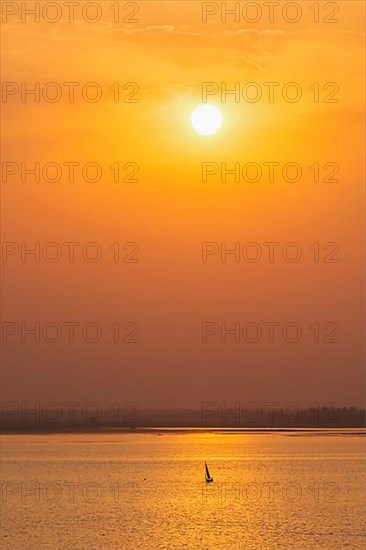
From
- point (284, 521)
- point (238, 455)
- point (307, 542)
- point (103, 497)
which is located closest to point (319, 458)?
point (238, 455)

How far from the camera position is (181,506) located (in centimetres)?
8156

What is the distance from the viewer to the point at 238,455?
176250 mm

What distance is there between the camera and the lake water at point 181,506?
6191 centimetres

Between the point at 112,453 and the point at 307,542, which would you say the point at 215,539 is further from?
the point at 112,453

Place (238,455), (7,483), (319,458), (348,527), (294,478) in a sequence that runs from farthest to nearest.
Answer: (238,455) < (319,458) < (294,478) < (7,483) < (348,527)

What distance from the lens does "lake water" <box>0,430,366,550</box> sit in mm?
61906

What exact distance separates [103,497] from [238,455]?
289ft

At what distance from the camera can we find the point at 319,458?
163 meters

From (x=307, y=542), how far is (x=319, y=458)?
10272 cm

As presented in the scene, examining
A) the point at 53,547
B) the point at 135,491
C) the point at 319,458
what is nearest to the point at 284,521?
the point at 53,547

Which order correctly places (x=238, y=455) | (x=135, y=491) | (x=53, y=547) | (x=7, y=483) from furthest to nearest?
1. (x=238, y=455)
2. (x=7, y=483)
3. (x=135, y=491)
4. (x=53, y=547)

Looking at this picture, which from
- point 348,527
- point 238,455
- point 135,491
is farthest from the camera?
point 238,455

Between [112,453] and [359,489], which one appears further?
[112,453]

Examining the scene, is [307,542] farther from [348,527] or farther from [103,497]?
[103,497]
